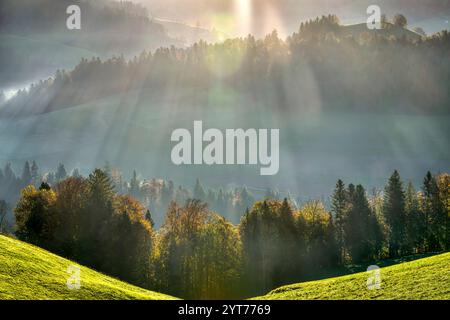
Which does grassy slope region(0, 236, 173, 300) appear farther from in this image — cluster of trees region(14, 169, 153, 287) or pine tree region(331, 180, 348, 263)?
pine tree region(331, 180, 348, 263)

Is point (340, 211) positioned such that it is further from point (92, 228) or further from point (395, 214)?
point (92, 228)

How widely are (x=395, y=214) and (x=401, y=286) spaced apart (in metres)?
96.1

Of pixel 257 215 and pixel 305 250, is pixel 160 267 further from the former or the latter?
pixel 305 250

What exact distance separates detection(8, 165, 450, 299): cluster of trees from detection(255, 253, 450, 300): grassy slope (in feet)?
193

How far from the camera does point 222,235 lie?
115062 mm

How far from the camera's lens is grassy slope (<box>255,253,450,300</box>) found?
36.2 m

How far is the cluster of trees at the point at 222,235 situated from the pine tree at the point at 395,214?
10.8 inches

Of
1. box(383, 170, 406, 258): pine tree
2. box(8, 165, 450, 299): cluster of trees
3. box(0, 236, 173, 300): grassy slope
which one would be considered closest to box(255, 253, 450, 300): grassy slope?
box(0, 236, 173, 300): grassy slope

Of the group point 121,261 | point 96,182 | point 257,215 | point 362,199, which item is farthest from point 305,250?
point 96,182

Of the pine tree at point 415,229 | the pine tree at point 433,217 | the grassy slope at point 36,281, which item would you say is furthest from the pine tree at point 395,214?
the grassy slope at point 36,281

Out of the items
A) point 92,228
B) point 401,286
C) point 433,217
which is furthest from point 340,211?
point 401,286
